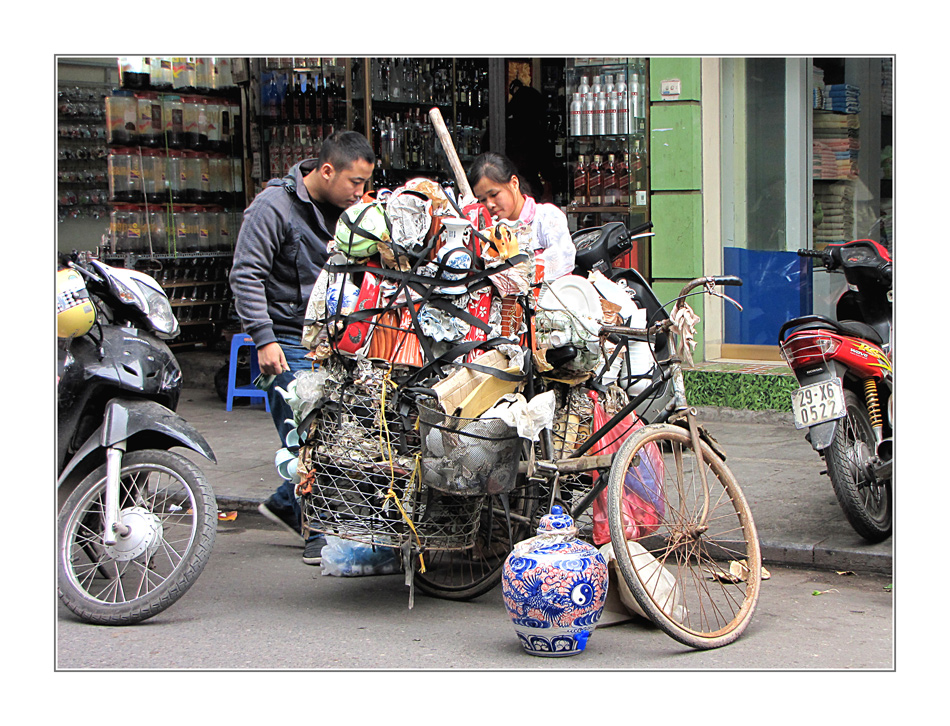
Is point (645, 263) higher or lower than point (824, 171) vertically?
lower

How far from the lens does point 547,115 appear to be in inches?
353

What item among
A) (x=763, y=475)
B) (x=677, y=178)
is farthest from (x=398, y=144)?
(x=763, y=475)

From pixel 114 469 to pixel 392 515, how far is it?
3.67 feet

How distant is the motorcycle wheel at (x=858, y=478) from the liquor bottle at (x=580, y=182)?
4.02m

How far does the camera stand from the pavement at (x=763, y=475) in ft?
16.2

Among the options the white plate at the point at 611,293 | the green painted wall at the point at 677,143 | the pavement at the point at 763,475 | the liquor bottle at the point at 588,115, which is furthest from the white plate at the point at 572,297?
the liquor bottle at the point at 588,115

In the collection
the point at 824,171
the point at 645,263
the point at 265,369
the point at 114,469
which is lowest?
the point at 114,469

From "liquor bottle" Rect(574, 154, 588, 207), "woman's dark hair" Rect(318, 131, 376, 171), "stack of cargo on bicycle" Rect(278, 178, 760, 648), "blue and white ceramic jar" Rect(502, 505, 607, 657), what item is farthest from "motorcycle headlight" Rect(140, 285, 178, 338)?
"liquor bottle" Rect(574, 154, 588, 207)

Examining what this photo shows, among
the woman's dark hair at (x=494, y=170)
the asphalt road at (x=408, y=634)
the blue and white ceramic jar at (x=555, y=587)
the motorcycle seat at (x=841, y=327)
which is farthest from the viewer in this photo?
the woman's dark hair at (x=494, y=170)

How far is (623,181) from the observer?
27.5 ft

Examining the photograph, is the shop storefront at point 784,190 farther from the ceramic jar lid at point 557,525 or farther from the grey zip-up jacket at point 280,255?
the ceramic jar lid at point 557,525

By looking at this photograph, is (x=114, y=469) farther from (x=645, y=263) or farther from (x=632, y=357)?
(x=645, y=263)

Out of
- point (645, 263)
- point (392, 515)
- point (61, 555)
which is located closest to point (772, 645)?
point (392, 515)

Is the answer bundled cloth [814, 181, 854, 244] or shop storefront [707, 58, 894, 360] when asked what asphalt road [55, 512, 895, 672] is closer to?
shop storefront [707, 58, 894, 360]
